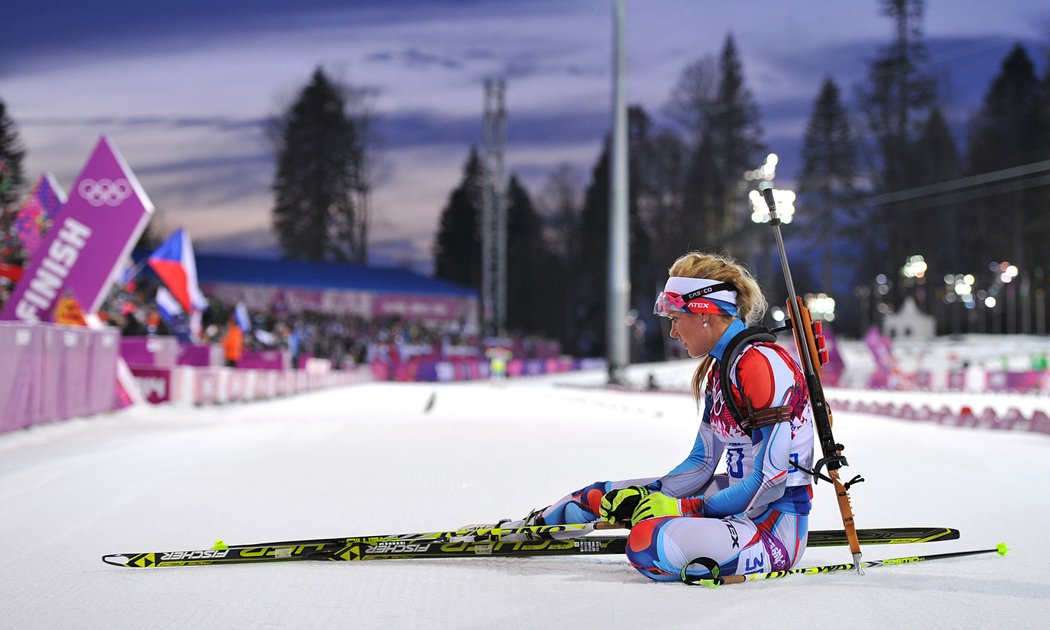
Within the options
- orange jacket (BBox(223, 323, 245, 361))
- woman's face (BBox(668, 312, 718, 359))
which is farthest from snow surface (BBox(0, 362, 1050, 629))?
orange jacket (BBox(223, 323, 245, 361))

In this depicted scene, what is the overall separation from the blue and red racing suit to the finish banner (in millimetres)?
13764

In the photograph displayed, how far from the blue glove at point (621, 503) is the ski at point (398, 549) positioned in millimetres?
136

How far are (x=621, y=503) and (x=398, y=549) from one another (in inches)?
38.5

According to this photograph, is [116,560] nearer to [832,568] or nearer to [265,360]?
[832,568]

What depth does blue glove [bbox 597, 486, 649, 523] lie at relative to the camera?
420cm

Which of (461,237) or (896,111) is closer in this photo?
(896,111)

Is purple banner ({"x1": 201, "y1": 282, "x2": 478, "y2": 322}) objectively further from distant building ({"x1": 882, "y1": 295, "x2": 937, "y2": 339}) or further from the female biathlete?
the female biathlete

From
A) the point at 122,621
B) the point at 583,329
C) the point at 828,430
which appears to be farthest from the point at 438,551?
the point at 583,329

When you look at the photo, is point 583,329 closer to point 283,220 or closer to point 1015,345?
point 283,220

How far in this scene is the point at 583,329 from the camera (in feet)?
304

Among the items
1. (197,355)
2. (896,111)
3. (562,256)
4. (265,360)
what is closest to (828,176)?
(896,111)

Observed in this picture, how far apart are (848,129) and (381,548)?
8054 centimetres

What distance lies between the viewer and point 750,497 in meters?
3.88

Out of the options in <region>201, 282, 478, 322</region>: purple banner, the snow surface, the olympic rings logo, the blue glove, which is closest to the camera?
the snow surface
